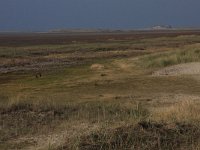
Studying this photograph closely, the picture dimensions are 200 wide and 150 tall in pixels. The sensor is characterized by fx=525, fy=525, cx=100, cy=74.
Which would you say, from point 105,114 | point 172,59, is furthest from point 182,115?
point 172,59

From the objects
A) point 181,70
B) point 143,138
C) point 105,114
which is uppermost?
point 143,138

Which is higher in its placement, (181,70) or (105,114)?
(105,114)

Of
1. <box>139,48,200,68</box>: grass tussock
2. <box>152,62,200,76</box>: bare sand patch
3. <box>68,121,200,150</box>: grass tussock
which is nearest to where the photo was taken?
<box>68,121,200,150</box>: grass tussock

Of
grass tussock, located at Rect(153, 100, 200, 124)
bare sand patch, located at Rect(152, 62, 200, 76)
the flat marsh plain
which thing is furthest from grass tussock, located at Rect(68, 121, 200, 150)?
bare sand patch, located at Rect(152, 62, 200, 76)

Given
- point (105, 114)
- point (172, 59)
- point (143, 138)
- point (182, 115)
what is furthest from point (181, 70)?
point (143, 138)

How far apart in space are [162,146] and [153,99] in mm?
12133

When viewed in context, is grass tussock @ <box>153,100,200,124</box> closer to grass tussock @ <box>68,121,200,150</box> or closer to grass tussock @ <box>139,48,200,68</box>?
grass tussock @ <box>68,121,200,150</box>

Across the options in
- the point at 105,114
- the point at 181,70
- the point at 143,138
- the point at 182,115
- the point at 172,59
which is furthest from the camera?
the point at 172,59

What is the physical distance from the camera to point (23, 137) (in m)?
13.7

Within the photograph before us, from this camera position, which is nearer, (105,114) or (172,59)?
(105,114)

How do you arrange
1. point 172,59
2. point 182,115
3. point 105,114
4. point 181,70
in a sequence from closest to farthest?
point 182,115
point 105,114
point 181,70
point 172,59

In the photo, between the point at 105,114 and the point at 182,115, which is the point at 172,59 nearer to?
the point at 105,114

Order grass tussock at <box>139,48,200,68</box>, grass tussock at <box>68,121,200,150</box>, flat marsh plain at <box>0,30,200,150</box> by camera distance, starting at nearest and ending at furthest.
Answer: grass tussock at <box>68,121,200,150</box>, flat marsh plain at <box>0,30,200,150</box>, grass tussock at <box>139,48,200,68</box>

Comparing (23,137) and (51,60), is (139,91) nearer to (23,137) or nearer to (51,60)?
(23,137)
